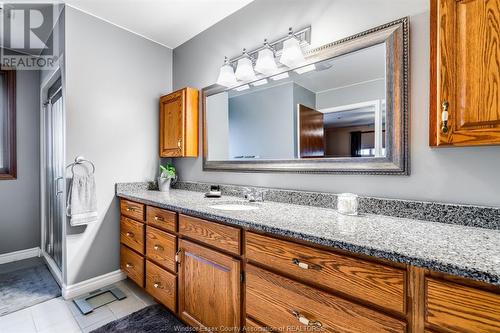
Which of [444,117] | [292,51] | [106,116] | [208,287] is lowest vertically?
[208,287]

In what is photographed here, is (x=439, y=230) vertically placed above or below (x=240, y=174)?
below

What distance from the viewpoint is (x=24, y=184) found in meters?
2.88

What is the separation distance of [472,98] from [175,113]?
7.10ft

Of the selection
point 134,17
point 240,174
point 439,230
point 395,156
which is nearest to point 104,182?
point 240,174

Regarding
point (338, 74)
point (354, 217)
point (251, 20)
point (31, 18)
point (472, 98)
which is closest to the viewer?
point (472, 98)

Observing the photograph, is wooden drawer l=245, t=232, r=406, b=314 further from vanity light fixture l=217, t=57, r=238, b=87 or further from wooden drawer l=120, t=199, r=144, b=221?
vanity light fixture l=217, t=57, r=238, b=87

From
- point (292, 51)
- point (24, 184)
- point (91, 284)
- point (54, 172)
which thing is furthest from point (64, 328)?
point (292, 51)

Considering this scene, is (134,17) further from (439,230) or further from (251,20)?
(439,230)

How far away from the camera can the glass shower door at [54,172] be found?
225cm

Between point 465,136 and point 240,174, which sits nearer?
point 465,136

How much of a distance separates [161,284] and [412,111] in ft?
6.24

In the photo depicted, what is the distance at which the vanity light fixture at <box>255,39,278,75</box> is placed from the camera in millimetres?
1756

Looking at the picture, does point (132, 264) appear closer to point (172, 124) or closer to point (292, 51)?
point (172, 124)

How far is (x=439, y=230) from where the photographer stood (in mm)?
1005
